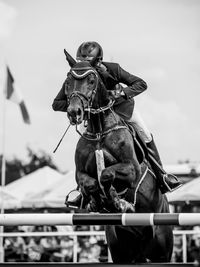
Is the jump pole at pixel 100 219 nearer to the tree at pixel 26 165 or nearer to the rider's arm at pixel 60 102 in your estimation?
the rider's arm at pixel 60 102

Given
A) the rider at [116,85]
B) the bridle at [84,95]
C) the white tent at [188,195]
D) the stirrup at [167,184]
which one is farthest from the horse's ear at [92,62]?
the white tent at [188,195]

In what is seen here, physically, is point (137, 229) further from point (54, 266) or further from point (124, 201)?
point (54, 266)

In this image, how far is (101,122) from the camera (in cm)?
884

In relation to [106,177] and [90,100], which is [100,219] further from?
[90,100]

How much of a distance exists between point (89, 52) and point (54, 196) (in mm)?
16554

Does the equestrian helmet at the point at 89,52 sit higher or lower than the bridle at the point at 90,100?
higher

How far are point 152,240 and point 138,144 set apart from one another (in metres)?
1.36

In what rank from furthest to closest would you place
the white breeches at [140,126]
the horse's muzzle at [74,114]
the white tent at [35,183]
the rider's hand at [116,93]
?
the white tent at [35,183]
the white breeches at [140,126]
the rider's hand at [116,93]
the horse's muzzle at [74,114]

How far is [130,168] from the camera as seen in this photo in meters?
8.59

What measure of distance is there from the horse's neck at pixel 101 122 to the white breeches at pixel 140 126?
0.62 m

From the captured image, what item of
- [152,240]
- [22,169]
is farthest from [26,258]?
[22,169]

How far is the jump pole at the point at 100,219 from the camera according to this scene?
21.2ft

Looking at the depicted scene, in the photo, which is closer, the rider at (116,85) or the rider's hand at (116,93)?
the rider at (116,85)

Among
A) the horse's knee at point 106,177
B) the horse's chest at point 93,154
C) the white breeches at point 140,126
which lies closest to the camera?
the horse's knee at point 106,177
